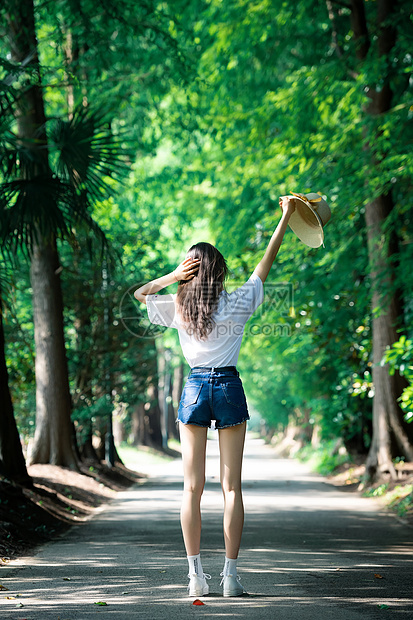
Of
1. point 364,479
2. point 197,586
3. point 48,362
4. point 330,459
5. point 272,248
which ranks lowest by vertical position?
point 197,586

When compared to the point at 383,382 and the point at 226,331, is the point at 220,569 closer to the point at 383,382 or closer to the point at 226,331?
the point at 226,331

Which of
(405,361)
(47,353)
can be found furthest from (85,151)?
(405,361)

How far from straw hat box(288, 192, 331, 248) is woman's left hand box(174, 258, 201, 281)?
35.8 inches

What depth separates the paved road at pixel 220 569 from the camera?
4.74 m

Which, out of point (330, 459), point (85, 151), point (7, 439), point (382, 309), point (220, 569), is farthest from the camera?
point (330, 459)

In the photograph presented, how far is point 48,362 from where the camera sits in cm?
1418

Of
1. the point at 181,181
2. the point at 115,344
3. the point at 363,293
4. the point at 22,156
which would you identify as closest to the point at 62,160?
the point at 22,156

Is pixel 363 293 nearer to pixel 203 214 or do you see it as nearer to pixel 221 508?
pixel 221 508

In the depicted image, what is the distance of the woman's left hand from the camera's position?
5.15 metres

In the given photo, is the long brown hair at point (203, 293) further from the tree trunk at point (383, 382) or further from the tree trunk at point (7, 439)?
the tree trunk at point (383, 382)

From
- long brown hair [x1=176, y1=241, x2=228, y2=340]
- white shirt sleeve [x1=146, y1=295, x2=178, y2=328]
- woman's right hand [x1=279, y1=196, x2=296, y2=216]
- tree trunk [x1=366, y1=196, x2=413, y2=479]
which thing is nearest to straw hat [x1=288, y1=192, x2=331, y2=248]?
woman's right hand [x1=279, y1=196, x2=296, y2=216]

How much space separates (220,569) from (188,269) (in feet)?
8.17

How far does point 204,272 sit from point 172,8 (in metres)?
14.2

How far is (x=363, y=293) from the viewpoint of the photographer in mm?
15250
